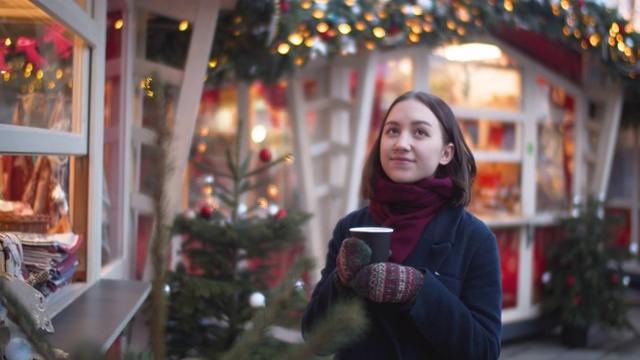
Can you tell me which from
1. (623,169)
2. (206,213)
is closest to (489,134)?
(206,213)

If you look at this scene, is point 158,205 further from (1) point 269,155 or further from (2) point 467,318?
(1) point 269,155

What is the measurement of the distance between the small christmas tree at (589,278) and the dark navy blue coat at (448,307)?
4524mm

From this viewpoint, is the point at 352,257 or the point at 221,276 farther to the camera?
the point at 221,276

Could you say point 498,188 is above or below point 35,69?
below

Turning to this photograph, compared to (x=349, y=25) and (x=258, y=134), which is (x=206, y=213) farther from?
(x=258, y=134)

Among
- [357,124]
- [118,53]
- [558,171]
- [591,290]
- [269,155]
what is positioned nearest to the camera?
[118,53]

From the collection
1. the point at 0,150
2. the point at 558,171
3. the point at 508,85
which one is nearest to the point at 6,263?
the point at 0,150

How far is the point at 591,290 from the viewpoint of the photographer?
582 cm

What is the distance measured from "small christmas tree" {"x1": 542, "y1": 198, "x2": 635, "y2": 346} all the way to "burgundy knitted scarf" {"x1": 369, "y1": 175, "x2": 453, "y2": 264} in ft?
14.9

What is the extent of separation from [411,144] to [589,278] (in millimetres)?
4632

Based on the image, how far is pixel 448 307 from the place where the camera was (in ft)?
5.02

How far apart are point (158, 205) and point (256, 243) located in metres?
2.63

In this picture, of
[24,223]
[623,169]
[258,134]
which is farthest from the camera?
[623,169]

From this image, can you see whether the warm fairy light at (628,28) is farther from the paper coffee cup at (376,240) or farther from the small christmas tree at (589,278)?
the paper coffee cup at (376,240)
